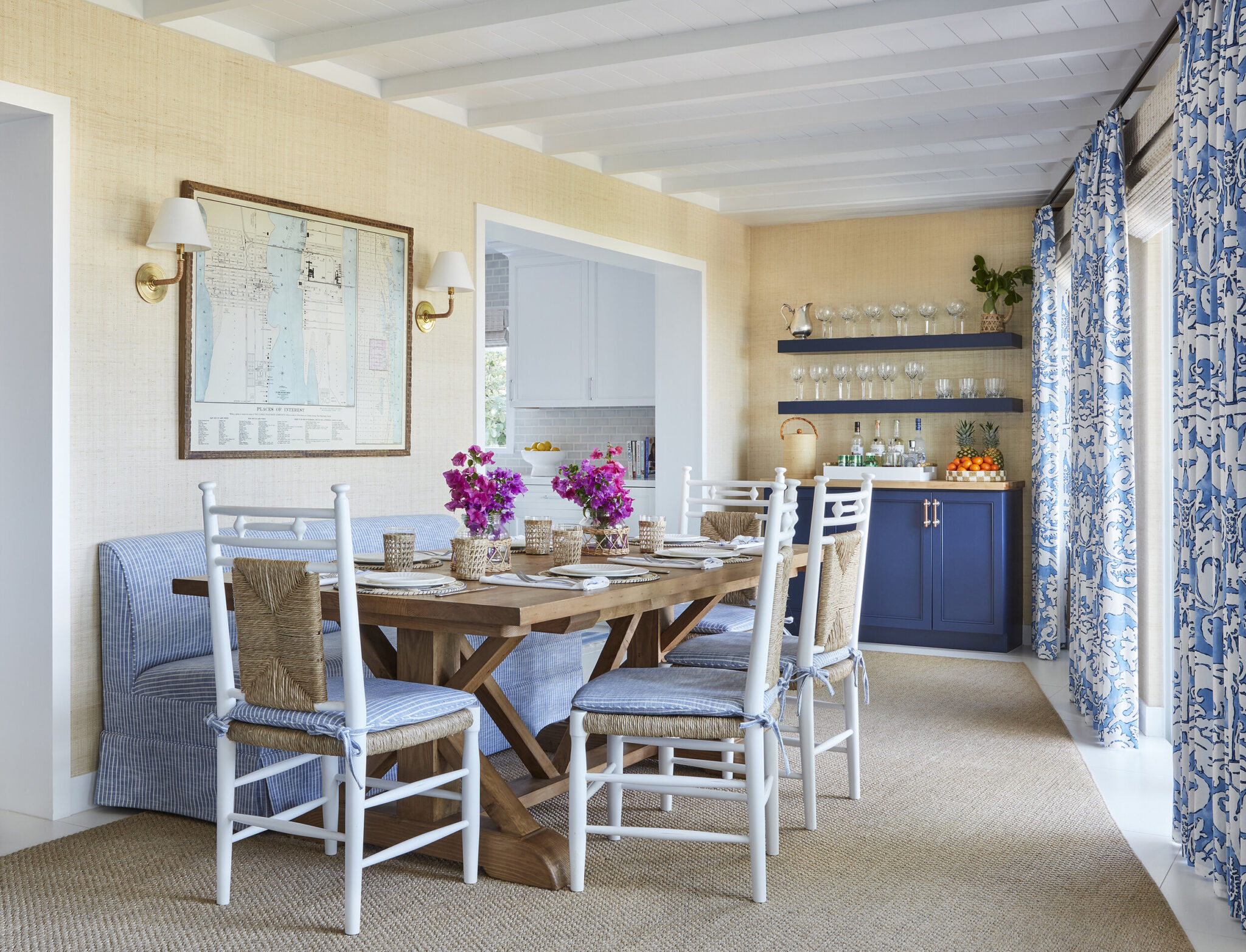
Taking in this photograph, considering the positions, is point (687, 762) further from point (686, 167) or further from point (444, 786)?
point (686, 167)

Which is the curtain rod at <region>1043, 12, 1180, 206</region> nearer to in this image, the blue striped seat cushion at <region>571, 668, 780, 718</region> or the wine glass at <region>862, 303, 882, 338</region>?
the blue striped seat cushion at <region>571, 668, 780, 718</region>

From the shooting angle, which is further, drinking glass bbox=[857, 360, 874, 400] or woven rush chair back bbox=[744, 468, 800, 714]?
drinking glass bbox=[857, 360, 874, 400]

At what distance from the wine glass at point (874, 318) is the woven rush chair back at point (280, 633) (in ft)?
16.6

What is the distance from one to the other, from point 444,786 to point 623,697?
67 cm

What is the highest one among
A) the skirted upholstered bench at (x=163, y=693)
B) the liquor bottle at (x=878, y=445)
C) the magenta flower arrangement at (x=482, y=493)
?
the liquor bottle at (x=878, y=445)

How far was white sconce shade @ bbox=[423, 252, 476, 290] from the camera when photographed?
15.2 ft

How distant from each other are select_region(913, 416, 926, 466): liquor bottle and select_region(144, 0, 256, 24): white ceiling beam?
183 inches

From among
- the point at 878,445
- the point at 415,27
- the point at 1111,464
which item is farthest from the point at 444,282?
the point at 878,445

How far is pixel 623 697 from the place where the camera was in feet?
9.20

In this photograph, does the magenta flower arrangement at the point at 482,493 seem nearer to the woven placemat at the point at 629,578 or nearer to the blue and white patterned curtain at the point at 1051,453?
the woven placemat at the point at 629,578

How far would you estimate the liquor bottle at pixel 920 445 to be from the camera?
6836mm

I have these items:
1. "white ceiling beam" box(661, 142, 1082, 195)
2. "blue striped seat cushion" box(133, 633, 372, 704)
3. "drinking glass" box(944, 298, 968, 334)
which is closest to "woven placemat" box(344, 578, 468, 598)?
"blue striped seat cushion" box(133, 633, 372, 704)

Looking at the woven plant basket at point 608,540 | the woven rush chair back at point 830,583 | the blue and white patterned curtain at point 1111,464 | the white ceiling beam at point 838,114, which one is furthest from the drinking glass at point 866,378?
the woven plant basket at point 608,540

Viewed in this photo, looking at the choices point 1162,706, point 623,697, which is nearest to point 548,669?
point 623,697
